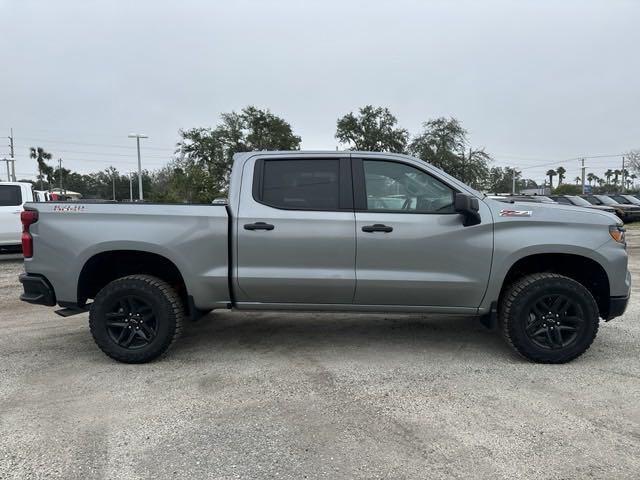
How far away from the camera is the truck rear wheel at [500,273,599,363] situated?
14.1 ft

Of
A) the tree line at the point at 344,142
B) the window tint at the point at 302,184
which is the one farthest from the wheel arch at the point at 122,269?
the tree line at the point at 344,142

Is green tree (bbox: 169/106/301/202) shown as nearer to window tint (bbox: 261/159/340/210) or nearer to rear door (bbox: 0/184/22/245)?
rear door (bbox: 0/184/22/245)

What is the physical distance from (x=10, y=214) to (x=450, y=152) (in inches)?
1472

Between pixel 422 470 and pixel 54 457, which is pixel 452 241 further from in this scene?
pixel 54 457

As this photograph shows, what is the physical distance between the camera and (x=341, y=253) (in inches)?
171

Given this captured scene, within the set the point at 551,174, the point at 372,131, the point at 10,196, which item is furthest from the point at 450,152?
the point at 551,174

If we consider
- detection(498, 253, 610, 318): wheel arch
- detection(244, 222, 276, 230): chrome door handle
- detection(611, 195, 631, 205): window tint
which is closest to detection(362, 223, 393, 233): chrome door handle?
detection(244, 222, 276, 230): chrome door handle

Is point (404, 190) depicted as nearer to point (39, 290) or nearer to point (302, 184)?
point (302, 184)

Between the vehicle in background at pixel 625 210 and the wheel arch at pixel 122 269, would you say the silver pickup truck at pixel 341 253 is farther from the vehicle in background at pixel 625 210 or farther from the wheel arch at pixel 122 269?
the vehicle in background at pixel 625 210

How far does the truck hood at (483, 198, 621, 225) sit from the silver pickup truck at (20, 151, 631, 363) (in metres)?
0.01

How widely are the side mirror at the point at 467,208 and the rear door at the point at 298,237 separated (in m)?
0.89

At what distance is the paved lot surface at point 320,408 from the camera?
2871 millimetres

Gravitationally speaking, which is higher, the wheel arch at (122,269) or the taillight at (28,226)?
the taillight at (28,226)

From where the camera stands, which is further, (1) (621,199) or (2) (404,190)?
(1) (621,199)
